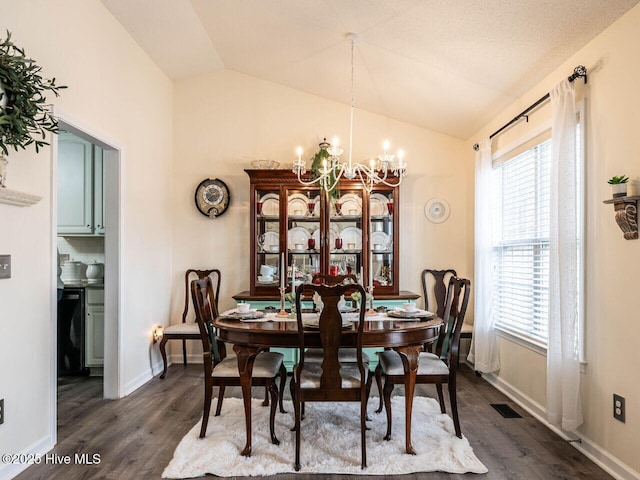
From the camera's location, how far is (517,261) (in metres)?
3.74

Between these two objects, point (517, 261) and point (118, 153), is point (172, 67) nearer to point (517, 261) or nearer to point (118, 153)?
point (118, 153)

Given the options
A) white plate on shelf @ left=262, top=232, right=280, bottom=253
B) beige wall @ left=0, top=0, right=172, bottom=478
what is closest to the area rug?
beige wall @ left=0, top=0, right=172, bottom=478

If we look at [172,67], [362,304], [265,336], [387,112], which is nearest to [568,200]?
[362,304]

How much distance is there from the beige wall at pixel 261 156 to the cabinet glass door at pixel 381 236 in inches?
12.2

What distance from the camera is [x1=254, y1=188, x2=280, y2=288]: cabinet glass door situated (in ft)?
15.3

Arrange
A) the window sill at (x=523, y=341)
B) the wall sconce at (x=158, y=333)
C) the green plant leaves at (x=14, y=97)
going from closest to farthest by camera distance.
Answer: the green plant leaves at (x=14, y=97) → the window sill at (x=523, y=341) → the wall sconce at (x=158, y=333)

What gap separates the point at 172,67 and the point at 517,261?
396 cm

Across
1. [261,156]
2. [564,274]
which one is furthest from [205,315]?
[261,156]

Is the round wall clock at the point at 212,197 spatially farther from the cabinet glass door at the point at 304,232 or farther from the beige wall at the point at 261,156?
the cabinet glass door at the point at 304,232

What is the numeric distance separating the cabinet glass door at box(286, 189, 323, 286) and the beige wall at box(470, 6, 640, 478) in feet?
8.63

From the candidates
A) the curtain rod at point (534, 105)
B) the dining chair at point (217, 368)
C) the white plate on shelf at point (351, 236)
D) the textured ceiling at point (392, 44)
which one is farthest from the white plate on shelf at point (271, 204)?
the curtain rod at point (534, 105)

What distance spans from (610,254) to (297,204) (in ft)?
9.76

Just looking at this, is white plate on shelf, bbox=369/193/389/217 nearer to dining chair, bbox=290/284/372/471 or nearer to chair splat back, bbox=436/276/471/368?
chair splat back, bbox=436/276/471/368

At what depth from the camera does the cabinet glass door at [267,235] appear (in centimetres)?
467
